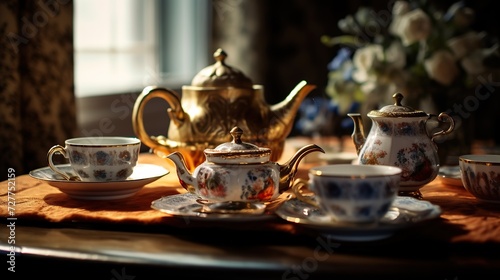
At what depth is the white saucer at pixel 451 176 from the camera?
135cm

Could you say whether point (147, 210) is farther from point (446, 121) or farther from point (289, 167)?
point (446, 121)

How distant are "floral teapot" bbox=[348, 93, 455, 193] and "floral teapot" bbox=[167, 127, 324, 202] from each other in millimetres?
198

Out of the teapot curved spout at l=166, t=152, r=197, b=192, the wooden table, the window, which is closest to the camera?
the wooden table

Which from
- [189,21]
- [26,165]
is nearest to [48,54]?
[26,165]

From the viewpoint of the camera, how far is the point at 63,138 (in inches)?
69.1

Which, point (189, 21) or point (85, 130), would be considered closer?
point (85, 130)

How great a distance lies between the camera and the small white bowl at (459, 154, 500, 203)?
1125 mm

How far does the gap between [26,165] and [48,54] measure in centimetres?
26

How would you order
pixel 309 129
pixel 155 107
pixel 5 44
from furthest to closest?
pixel 155 107 < pixel 309 129 < pixel 5 44

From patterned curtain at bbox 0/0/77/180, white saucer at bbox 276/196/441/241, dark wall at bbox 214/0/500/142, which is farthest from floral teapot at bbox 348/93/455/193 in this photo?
dark wall at bbox 214/0/500/142

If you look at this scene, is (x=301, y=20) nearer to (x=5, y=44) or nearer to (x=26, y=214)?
(x=5, y=44)

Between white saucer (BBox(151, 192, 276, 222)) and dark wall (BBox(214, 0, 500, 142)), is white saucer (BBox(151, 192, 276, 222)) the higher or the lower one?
the lower one

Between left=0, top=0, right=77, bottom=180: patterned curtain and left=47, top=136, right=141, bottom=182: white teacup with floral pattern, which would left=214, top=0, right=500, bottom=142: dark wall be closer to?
left=0, top=0, right=77, bottom=180: patterned curtain

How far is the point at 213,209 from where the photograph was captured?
1.05 meters
